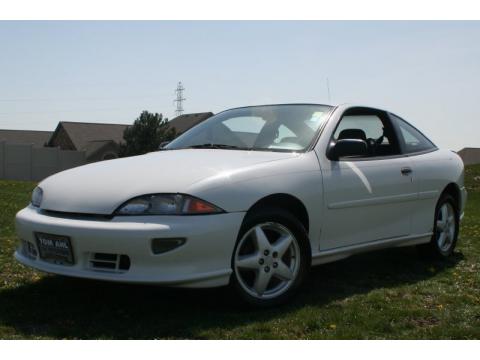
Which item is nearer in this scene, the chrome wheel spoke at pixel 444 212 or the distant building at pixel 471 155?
the chrome wheel spoke at pixel 444 212

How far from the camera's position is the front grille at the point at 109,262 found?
12.8 ft

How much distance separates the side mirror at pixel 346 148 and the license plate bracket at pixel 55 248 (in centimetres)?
212

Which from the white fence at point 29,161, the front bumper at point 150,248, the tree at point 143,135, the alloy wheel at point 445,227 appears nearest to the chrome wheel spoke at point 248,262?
the front bumper at point 150,248

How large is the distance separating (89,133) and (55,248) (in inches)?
2233

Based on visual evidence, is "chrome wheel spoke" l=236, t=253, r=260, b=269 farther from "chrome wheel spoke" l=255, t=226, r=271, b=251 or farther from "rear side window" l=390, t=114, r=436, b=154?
"rear side window" l=390, t=114, r=436, b=154

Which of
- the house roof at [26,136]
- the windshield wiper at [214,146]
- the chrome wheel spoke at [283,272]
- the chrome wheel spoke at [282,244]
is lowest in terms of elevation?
the house roof at [26,136]

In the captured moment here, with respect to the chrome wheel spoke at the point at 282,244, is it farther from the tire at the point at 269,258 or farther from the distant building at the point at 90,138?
the distant building at the point at 90,138

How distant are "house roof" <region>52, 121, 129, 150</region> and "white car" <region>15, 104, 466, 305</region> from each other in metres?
51.4

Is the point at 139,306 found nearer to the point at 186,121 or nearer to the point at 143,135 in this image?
the point at 143,135

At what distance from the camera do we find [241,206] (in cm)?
412

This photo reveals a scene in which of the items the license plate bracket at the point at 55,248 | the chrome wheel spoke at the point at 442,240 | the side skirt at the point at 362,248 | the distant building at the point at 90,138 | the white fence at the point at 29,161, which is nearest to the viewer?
the license plate bracket at the point at 55,248

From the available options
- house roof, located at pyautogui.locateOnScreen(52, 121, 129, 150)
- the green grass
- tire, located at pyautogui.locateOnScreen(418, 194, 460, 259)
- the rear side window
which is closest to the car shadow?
the green grass
